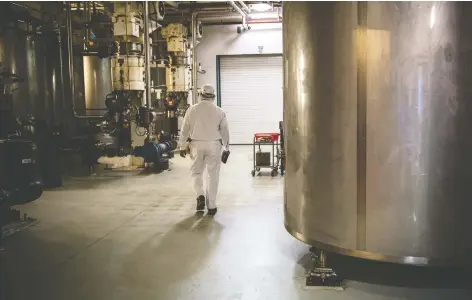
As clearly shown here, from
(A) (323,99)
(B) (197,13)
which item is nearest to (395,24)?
(A) (323,99)

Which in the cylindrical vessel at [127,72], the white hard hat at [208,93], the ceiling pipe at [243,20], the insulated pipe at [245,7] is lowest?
the white hard hat at [208,93]

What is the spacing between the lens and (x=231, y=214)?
5609 mm

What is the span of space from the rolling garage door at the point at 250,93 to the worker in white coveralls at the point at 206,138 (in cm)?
840

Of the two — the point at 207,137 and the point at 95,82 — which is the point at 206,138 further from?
the point at 95,82

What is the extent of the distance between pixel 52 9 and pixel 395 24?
7633mm

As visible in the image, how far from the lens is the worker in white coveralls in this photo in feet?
18.0

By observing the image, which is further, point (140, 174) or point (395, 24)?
point (140, 174)

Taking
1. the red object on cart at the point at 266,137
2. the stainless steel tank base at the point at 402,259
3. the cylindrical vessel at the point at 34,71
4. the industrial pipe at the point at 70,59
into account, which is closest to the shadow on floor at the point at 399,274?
the stainless steel tank base at the point at 402,259

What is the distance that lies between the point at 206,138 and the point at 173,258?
1762mm

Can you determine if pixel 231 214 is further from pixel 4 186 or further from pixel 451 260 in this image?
pixel 451 260

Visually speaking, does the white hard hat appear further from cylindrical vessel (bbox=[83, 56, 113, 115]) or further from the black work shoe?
cylindrical vessel (bbox=[83, 56, 113, 115])

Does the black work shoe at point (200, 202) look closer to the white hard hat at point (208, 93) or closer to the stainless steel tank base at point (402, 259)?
the white hard hat at point (208, 93)

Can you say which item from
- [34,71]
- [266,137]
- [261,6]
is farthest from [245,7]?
[34,71]

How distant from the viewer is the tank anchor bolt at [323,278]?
332 centimetres
